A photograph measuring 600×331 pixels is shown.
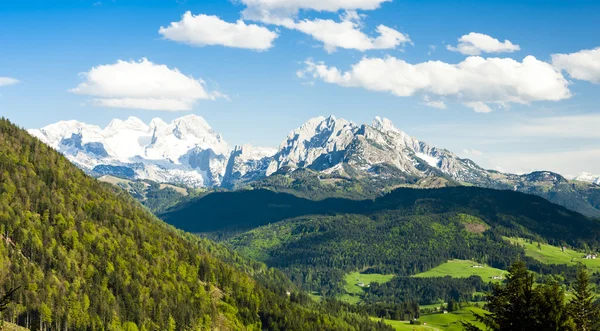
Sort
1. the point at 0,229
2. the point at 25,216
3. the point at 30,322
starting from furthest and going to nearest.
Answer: the point at 25,216 → the point at 0,229 → the point at 30,322

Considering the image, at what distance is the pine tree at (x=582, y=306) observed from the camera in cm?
5694

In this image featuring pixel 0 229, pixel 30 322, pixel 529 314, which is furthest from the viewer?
pixel 0 229

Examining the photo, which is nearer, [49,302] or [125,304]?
[49,302]

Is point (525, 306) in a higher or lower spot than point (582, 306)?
lower

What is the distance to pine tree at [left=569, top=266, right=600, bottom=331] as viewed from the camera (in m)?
56.9

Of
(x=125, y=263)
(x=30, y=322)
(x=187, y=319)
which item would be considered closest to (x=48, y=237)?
(x=125, y=263)

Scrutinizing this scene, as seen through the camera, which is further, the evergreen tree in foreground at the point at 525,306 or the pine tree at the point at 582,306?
the pine tree at the point at 582,306

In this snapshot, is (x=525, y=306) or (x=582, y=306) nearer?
(x=525, y=306)

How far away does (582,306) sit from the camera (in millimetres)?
58812

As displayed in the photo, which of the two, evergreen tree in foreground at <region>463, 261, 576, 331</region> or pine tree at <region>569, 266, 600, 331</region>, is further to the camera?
pine tree at <region>569, 266, 600, 331</region>

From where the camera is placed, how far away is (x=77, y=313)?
160625 mm

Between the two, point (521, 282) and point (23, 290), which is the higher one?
point (521, 282)

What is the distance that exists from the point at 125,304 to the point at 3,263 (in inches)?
1584

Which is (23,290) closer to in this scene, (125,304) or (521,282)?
(125,304)
